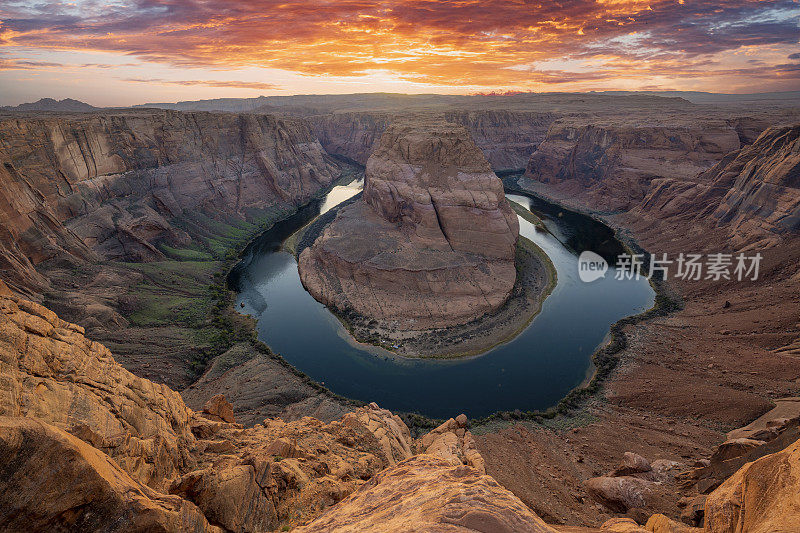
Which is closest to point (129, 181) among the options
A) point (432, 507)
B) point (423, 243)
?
point (423, 243)

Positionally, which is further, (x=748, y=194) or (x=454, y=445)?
(x=748, y=194)

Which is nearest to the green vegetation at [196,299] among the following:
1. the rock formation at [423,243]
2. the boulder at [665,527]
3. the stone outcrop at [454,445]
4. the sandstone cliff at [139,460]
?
the rock formation at [423,243]

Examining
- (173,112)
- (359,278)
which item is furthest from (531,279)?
(173,112)

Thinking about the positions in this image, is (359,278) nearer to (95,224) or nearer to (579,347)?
(579,347)

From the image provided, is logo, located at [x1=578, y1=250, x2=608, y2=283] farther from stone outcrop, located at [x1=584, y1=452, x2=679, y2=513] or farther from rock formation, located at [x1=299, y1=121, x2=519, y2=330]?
stone outcrop, located at [x1=584, y1=452, x2=679, y2=513]

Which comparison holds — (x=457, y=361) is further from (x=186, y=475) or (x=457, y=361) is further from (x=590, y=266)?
(x=590, y=266)

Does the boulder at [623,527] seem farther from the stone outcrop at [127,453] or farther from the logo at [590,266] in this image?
the logo at [590,266]

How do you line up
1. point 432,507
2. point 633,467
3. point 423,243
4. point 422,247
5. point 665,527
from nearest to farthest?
point 432,507 → point 665,527 → point 633,467 → point 422,247 → point 423,243
